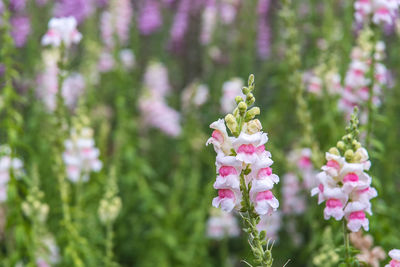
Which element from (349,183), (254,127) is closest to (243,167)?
(254,127)

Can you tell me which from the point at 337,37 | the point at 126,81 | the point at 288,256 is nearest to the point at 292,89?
the point at 337,37

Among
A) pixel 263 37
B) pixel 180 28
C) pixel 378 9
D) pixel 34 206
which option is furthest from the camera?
pixel 263 37

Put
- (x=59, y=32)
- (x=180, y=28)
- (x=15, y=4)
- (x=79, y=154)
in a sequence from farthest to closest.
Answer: (x=180, y=28), (x=15, y=4), (x=79, y=154), (x=59, y=32)

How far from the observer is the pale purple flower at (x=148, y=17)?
7.30 metres

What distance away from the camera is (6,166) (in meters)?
3.62

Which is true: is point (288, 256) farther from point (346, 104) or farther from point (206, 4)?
point (206, 4)

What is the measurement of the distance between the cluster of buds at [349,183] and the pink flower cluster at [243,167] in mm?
242

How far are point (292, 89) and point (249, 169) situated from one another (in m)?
2.12

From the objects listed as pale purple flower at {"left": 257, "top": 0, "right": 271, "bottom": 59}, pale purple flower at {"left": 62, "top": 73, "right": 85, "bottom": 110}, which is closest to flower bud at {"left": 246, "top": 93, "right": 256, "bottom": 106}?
pale purple flower at {"left": 62, "top": 73, "right": 85, "bottom": 110}

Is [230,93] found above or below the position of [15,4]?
below

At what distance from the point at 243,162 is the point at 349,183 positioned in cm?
38

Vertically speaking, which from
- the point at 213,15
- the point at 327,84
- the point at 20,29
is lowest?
the point at 327,84

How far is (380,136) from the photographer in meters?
5.41

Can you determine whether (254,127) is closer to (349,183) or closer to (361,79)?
(349,183)
